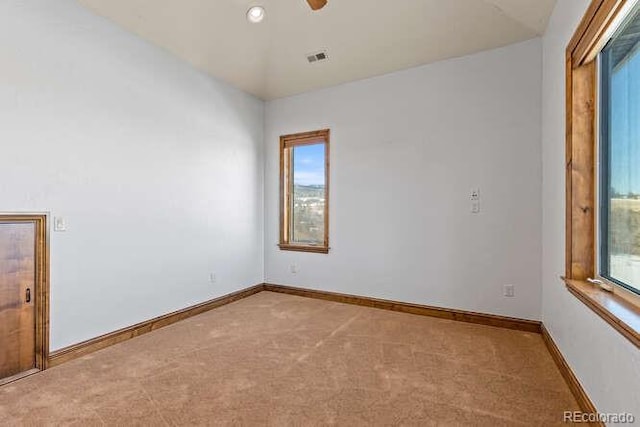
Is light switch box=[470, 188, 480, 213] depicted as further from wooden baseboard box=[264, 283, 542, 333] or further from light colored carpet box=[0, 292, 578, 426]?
light colored carpet box=[0, 292, 578, 426]

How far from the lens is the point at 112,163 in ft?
9.68

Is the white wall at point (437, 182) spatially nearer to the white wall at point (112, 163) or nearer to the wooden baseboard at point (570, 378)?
the wooden baseboard at point (570, 378)

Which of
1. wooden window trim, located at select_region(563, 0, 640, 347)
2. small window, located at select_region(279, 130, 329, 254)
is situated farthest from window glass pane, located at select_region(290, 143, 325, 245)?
wooden window trim, located at select_region(563, 0, 640, 347)

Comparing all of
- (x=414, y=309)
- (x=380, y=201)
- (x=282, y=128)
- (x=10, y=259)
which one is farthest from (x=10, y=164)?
(x=414, y=309)

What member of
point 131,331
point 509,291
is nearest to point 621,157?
point 509,291

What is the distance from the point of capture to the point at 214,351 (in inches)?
109

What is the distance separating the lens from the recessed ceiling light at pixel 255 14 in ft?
9.59

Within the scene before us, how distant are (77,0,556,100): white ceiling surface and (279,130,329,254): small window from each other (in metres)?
1.01

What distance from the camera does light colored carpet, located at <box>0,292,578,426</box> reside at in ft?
6.22

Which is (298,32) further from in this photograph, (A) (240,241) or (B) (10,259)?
(B) (10,259)

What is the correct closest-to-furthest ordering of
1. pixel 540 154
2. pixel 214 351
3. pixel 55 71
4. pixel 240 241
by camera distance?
1. pixel 55 71
2. pixel 214 351
3. pixel 540 154
4. pixel 240 241

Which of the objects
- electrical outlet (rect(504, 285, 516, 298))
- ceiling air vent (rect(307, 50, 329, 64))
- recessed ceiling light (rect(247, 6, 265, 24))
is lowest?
electrical outlet (rect(504, 285, 516, 298))

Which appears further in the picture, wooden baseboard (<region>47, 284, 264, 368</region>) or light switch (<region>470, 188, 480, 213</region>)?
light switch (<region>470, 188, 480, 213</region>)

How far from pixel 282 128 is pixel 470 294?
10.9 feet
